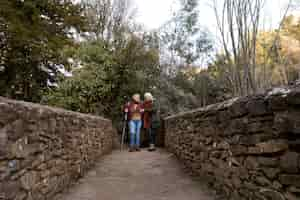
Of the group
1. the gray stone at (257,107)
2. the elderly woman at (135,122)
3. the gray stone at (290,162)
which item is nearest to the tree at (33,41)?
the elderly woman at (135,122)

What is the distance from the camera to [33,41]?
7.58 metres

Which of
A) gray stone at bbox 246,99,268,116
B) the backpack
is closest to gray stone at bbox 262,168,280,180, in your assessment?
gray stone at bbox 246,99,268,116

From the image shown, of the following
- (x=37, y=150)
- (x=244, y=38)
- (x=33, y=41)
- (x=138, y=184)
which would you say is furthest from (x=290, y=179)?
(x=33, y=41)

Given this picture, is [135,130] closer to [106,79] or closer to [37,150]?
[106,79]

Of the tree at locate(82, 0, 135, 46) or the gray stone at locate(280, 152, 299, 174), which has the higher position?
the tree at locate(82, 0, 135, 46)

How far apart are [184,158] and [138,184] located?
138 centimetres

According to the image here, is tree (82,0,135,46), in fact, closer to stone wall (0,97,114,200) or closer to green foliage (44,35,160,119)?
green foliage (44,35,160,119)

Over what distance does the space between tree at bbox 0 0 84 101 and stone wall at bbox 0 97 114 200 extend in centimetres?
470

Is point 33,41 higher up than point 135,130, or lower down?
higher up

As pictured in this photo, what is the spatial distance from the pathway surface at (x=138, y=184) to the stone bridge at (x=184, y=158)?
0.01 m

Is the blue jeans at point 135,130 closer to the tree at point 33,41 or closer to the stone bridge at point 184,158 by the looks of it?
the stone bridge at point 184,158

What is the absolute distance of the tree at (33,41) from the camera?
7062 millimetres

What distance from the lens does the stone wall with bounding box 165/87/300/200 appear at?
1.68 meters

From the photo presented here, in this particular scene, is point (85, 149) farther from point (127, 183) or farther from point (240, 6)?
point (240, 6)
